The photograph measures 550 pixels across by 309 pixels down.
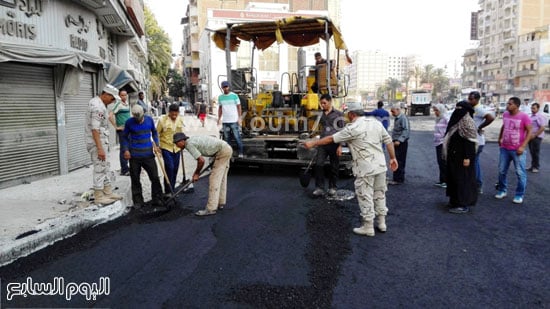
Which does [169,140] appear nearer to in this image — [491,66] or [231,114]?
[231,114]

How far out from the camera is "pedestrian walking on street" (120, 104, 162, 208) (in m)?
6.16

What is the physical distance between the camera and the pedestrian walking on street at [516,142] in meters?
6.59

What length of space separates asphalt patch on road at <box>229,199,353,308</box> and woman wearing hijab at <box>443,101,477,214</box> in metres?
1.55

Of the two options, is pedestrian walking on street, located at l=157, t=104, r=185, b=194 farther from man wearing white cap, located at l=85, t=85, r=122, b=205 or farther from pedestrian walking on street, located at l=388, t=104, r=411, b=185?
pedestrian walking on street, located at l=388, t=104, r=411, b=185

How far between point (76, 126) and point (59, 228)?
5277 millimetres

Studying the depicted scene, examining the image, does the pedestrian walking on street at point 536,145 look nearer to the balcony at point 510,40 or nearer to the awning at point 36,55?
the awning at point 36,55

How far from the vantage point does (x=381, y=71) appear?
166m

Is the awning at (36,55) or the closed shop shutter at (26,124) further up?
the awning at (36,55)

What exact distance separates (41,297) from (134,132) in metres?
3.01

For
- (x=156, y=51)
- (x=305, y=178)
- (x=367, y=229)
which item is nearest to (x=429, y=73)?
(x=156, y=51)

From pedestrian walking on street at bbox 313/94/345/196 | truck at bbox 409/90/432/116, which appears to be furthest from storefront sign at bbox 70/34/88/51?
truck at bbox 409/90/432/116

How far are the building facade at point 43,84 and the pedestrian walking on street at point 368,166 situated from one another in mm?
5399

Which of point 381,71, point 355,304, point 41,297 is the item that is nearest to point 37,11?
point 41,297

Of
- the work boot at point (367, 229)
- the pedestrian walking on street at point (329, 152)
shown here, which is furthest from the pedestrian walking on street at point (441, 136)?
the work boot at point (367, 229)
